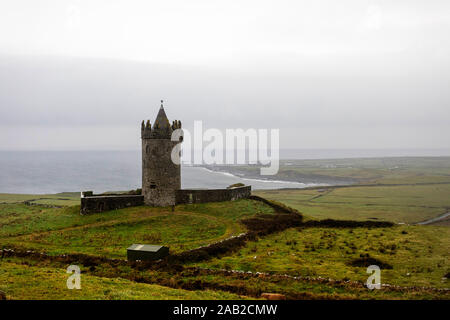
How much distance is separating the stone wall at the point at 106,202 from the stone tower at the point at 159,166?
1659mm

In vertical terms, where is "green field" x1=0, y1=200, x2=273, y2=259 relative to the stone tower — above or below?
below

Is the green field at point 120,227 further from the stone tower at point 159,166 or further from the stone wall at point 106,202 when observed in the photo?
the stone tower at point 159,166

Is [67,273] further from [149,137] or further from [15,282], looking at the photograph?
[149,137]

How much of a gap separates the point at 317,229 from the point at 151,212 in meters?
18.1

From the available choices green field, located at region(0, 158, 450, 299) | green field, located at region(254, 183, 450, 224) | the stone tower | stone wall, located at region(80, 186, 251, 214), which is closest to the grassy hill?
green field, located at region(0, 158, 450, 299)

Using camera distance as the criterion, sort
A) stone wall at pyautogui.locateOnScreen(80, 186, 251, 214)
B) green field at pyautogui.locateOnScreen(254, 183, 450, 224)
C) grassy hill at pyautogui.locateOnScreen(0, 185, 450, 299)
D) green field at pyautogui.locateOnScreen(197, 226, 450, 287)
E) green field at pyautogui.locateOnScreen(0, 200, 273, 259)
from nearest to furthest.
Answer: grassy hill at pyautogui.locateOnScreen(0, 185, 450, 299)
green field at pyautogui.locateOnScreen(197, 226, 450, 287)
green field at pyautogui.locateOnScreen(0, 200, 273, 259)
stone wall at pyautogui.locateOnScreen(80, 186, 251, 214)
green field at pyautogui.locateOnScreen(254, 183, 450, 224)

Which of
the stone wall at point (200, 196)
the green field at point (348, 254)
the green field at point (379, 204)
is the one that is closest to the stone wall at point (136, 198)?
the stone wall at point (200, 196)

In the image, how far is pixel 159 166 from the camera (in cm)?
4009

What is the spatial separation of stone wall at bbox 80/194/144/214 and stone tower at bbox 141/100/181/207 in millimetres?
1659

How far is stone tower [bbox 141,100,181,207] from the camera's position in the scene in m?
40.0

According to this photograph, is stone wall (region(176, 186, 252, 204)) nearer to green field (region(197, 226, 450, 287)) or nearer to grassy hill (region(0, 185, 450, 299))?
grassy hill (region(0, 185, 450, 299))

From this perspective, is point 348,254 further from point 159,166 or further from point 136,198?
point 136,198

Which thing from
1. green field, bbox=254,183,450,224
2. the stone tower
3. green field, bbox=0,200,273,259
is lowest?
green field, bbox=254,183,450,224
